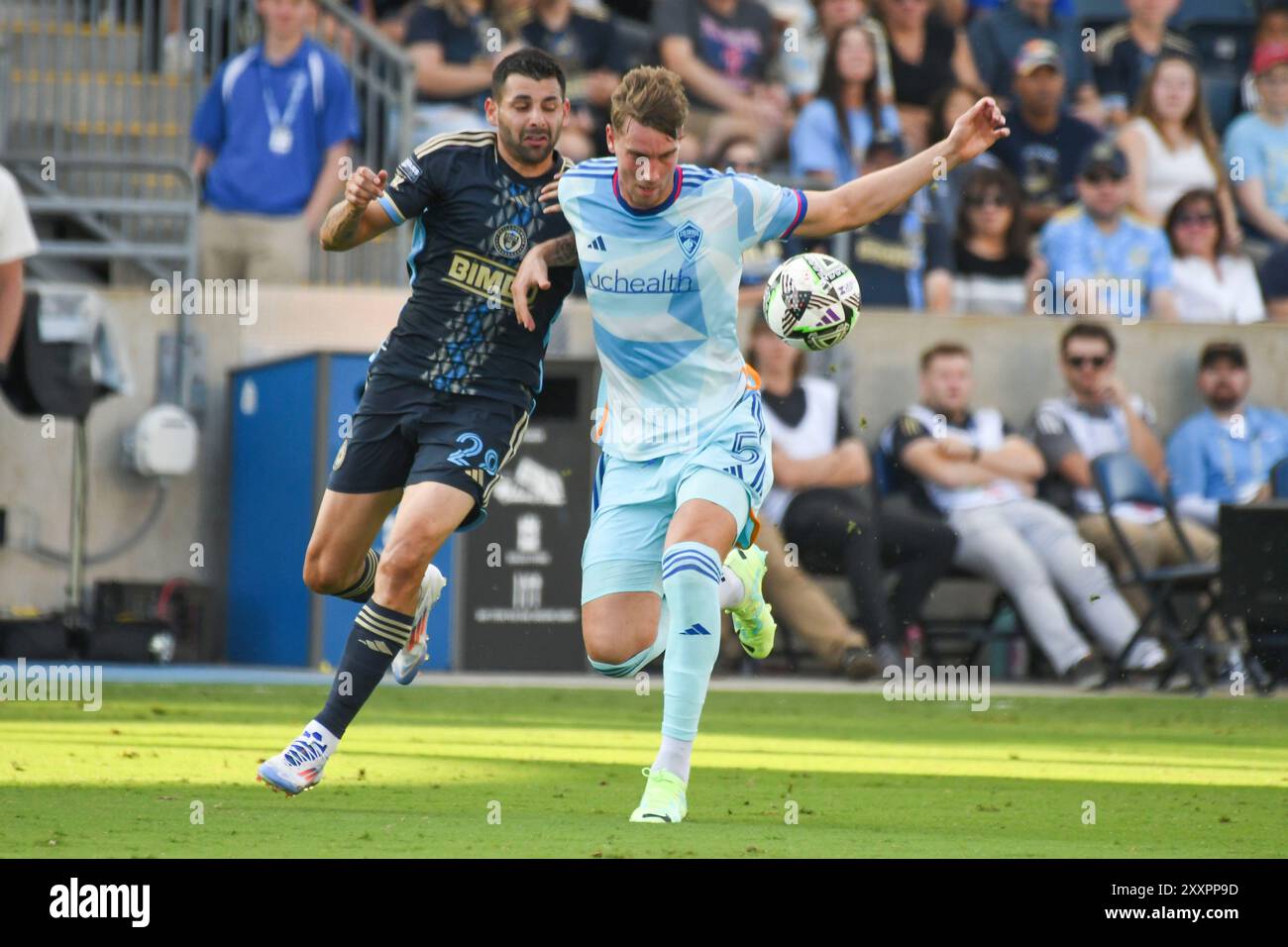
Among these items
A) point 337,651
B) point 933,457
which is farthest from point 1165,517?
point 337,651

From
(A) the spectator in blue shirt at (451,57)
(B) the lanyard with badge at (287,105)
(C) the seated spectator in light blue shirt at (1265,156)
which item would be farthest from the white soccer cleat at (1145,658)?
(B) the lanyard with badge at (287,105)

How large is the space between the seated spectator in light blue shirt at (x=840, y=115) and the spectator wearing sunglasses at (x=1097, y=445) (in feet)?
7.45

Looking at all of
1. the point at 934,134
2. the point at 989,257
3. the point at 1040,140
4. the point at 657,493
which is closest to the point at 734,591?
the point at 657,493

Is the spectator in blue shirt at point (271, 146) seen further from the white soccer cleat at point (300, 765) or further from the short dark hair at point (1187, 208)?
the white soccer cleat at point (300, 765)

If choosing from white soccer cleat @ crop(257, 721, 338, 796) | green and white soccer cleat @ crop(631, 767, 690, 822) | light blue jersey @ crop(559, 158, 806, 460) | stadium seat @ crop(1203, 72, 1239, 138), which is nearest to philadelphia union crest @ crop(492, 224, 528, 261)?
light blue jersey @ crop(559, 158, 806, 460)

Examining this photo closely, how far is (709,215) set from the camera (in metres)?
7.94

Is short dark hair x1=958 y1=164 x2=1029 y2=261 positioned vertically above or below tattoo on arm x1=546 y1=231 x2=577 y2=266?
above

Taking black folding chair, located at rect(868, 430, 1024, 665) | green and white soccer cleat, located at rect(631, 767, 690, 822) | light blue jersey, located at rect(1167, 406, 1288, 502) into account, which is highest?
light blue jersey, located at rect(1167, 406, 1288, 502)

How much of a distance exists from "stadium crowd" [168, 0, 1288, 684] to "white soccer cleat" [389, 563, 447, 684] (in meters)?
6.14

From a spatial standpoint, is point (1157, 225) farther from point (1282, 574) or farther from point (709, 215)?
point (709, 215)

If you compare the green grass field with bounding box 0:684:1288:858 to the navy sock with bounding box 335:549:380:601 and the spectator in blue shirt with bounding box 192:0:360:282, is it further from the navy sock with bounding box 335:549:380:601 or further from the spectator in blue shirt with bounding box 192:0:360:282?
the spectator in blue shirt with bounding box 192:0:360:282

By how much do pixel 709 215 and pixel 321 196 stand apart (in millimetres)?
9389

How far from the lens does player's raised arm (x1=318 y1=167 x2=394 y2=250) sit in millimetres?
8039
